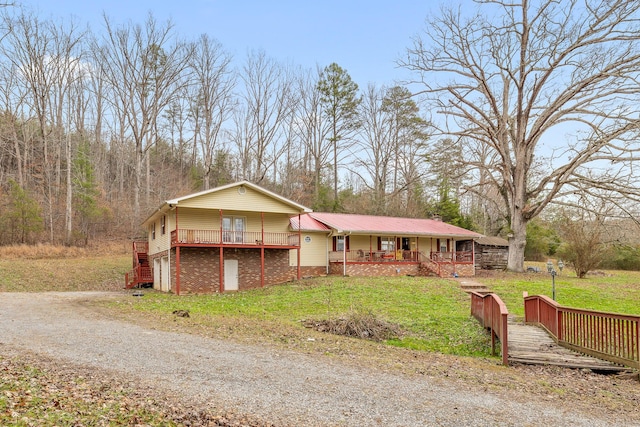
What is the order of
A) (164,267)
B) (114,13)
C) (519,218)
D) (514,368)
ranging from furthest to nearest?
(114,13) < (519,218) < (164,267) < (514,368)

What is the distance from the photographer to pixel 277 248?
82.4ft

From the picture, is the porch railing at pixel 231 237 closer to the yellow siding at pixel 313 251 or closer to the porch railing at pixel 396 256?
the yellow siding at pixel 313 251

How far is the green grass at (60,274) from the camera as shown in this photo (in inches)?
919

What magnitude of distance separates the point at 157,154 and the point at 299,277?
26967 millimetres

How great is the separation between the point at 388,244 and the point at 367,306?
14.2 metres

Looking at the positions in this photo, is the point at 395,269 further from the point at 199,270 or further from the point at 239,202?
the point at 199,270

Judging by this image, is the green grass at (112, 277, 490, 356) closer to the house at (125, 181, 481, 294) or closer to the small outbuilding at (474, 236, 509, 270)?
the house at (125, 181, 481, 294)

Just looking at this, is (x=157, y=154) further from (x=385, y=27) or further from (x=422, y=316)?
(x=422, y=316)

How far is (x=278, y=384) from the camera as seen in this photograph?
716cm

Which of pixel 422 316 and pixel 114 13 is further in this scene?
pixel 114 13

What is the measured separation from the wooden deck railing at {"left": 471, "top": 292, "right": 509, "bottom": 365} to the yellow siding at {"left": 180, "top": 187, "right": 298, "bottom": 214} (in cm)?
1286

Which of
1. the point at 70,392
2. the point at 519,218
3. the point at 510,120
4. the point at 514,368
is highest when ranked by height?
the point at 510,120

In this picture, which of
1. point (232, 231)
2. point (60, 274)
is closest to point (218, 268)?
point (232, 231)

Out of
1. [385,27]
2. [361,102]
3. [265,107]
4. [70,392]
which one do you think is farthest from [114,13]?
[70,392]
